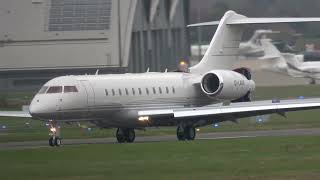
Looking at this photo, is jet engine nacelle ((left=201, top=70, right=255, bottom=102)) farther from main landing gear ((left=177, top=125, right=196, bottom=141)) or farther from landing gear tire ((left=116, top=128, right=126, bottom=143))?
landing gear tire ((left=116, top=128, right=126, bottom=143))

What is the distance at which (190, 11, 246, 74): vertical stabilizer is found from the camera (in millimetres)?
45875

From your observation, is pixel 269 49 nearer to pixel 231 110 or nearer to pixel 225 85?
pixel 225 85

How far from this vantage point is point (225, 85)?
42094 mm

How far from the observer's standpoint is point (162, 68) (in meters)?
84.4

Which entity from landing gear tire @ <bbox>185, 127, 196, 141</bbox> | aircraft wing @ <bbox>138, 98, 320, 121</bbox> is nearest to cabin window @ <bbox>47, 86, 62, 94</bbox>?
aircraft wing @ <bbox>138, 98, 320, 121</bbox>

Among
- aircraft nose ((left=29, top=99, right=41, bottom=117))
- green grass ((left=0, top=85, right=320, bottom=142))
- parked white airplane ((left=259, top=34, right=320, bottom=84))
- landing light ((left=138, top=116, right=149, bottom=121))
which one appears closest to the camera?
aircraft nose ((left=29, top=99, right=41, bottom=117))

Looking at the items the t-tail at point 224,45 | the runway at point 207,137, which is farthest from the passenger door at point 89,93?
the t-tail at point 224,45

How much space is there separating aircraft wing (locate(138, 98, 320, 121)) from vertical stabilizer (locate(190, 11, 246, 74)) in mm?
4992

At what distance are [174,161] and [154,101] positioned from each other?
14.2 m

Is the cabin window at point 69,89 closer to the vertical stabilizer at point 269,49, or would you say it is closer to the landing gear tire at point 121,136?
the landing gear tire at point 121,136

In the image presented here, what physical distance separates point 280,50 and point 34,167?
7552 cm

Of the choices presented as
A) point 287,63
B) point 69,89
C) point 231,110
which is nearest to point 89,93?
point 69,89

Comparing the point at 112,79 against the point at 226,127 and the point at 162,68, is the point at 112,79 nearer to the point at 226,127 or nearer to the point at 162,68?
the point at 226,127

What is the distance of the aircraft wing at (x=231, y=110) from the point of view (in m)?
40.1
